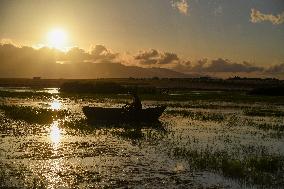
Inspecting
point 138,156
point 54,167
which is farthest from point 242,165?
point 54,167

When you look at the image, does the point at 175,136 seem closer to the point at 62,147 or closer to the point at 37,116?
the point at 62,147

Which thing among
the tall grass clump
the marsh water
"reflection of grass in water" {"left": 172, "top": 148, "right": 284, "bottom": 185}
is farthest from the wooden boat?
the tall grass clump

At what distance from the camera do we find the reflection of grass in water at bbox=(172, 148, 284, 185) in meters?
15.9

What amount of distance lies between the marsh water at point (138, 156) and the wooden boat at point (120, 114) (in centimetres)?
196

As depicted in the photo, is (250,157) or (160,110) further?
(160,110)

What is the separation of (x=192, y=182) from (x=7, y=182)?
6.01 meters

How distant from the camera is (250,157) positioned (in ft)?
65.6

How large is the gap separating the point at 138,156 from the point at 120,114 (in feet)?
47.7

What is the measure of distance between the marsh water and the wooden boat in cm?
196

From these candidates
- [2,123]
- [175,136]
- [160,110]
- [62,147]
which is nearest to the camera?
[62,147]

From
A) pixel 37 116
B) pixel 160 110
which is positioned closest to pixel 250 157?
pixel 160 110

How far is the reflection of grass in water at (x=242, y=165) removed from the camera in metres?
15.9

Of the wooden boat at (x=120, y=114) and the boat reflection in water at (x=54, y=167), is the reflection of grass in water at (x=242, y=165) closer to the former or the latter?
the boat reflection in water at (x=54, y=167)

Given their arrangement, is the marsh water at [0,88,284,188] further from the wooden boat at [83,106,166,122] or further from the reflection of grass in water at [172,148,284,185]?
the wooden boat at [83,106,166,122]
